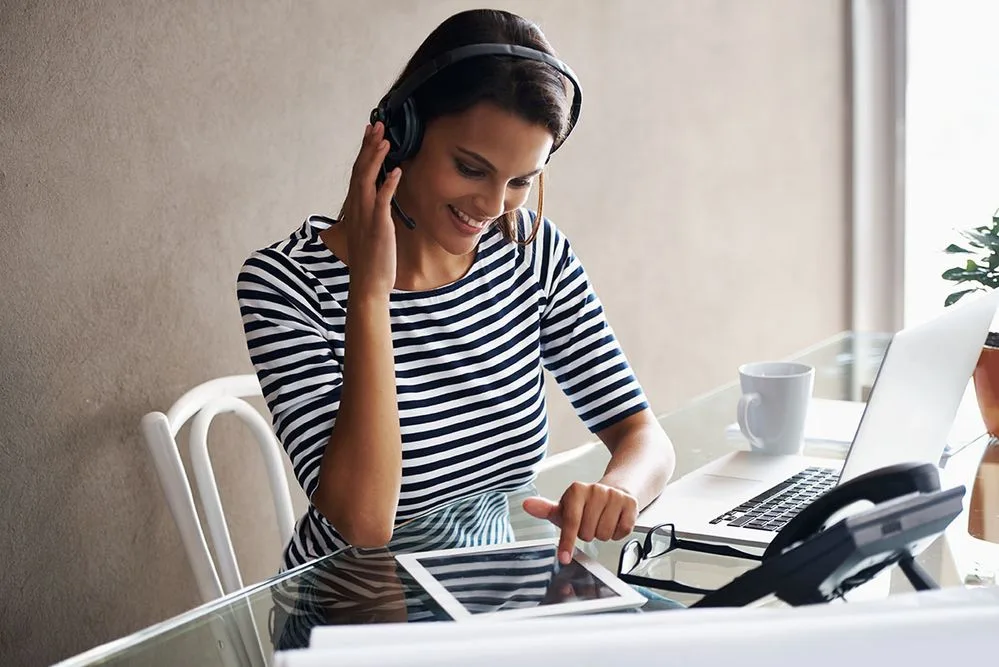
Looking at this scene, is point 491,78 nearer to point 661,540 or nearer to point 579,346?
point 579,346

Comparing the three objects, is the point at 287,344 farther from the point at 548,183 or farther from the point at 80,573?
the point at 548,183

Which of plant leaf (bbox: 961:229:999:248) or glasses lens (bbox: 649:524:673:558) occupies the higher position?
plant leaf (bbox: 961:229:999:248)

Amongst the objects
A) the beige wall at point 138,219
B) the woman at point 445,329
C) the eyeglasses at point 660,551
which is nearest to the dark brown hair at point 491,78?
the woman at point 445,329

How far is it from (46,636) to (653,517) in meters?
1.05

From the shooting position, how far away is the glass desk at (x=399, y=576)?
34.0 inches

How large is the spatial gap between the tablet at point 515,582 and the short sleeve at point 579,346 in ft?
1.43

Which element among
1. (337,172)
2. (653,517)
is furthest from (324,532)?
(337,172)

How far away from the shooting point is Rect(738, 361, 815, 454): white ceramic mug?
4.31ft

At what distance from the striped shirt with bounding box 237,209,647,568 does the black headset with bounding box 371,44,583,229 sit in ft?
0.59

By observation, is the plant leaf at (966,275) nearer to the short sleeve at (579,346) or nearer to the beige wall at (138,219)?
the short sleeve at (579,346)

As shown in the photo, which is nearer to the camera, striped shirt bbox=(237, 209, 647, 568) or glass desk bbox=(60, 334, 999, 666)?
glass desk bbox=(60, 334, 999, 666)

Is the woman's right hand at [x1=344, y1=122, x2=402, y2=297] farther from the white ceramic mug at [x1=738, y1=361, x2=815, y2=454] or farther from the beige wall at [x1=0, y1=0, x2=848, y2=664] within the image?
the beige wall at [x1=0, y1=0, x2=848, y2=664]

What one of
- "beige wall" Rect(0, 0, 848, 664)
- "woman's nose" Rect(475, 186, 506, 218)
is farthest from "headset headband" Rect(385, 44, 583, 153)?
"beige wall" Rect(0, 0, 848, 664)

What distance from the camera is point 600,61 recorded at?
2.62m
